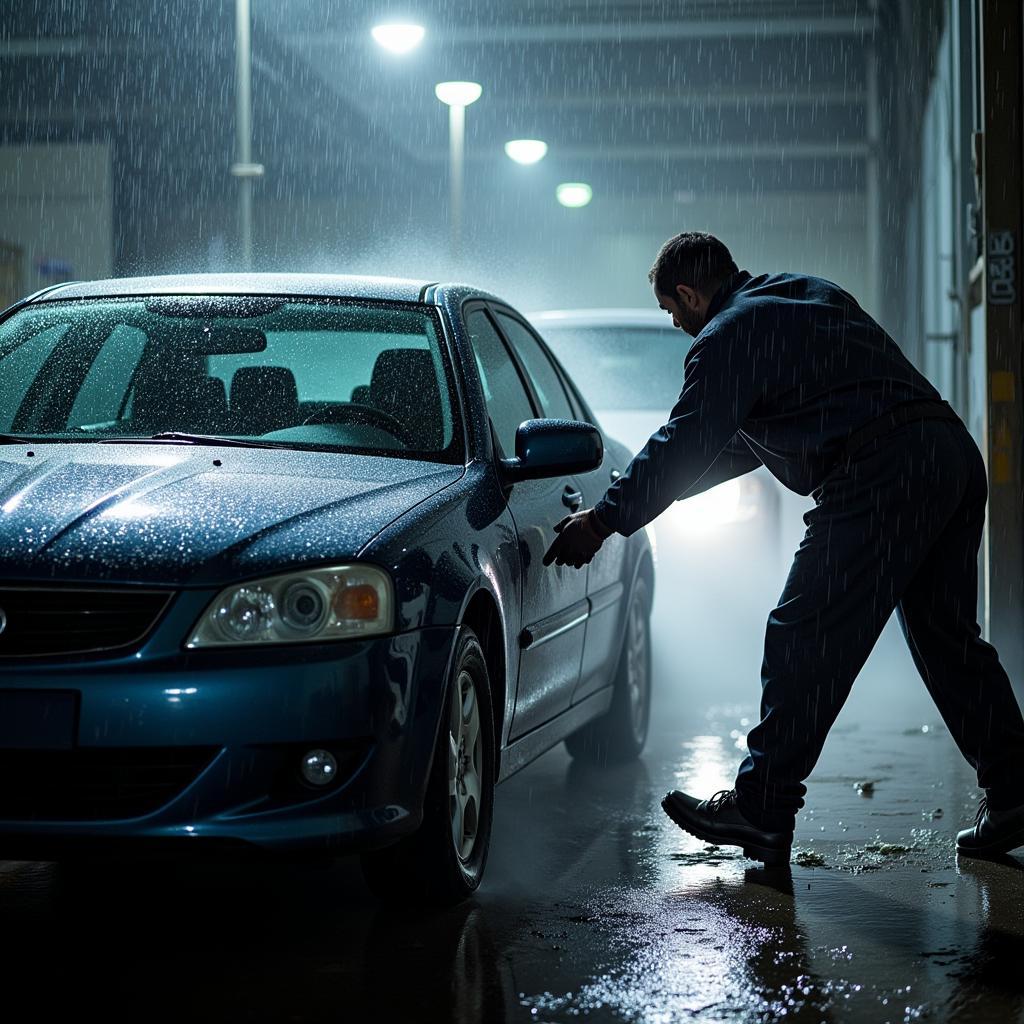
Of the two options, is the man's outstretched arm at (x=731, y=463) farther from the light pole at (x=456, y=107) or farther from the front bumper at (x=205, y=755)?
the light pole at (x=456, y=107)

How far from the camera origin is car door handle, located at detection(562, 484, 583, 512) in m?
5.86

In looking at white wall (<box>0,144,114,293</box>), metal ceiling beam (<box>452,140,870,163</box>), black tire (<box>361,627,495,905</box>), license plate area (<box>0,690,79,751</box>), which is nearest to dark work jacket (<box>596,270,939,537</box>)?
black tire (<box>361,627,495,905</box>)

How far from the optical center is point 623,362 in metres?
10.6

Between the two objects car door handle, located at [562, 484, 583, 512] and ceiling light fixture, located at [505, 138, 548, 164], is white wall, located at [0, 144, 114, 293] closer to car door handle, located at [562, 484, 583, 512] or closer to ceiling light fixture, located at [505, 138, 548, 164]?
ceiling light fixture, located at [505, 138, 548, 164]

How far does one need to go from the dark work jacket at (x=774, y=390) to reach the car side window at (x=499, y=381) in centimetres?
73

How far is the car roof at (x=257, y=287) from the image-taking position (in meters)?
5.72

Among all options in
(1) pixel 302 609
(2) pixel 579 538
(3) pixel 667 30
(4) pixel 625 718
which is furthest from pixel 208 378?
(3) pixel 667 30

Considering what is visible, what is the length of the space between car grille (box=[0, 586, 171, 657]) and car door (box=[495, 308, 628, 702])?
2.29 meters

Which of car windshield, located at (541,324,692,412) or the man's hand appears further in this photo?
car windshield, located at (541,324,692,412)

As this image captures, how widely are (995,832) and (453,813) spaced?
1.65 metres

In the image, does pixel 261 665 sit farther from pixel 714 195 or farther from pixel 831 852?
pixel 714 195

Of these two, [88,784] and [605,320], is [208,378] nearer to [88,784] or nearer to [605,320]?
[88,784]

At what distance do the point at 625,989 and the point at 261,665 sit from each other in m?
0.97

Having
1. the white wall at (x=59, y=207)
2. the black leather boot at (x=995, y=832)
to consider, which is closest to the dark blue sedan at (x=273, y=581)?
the black leather boot at (x=995, y=832)
